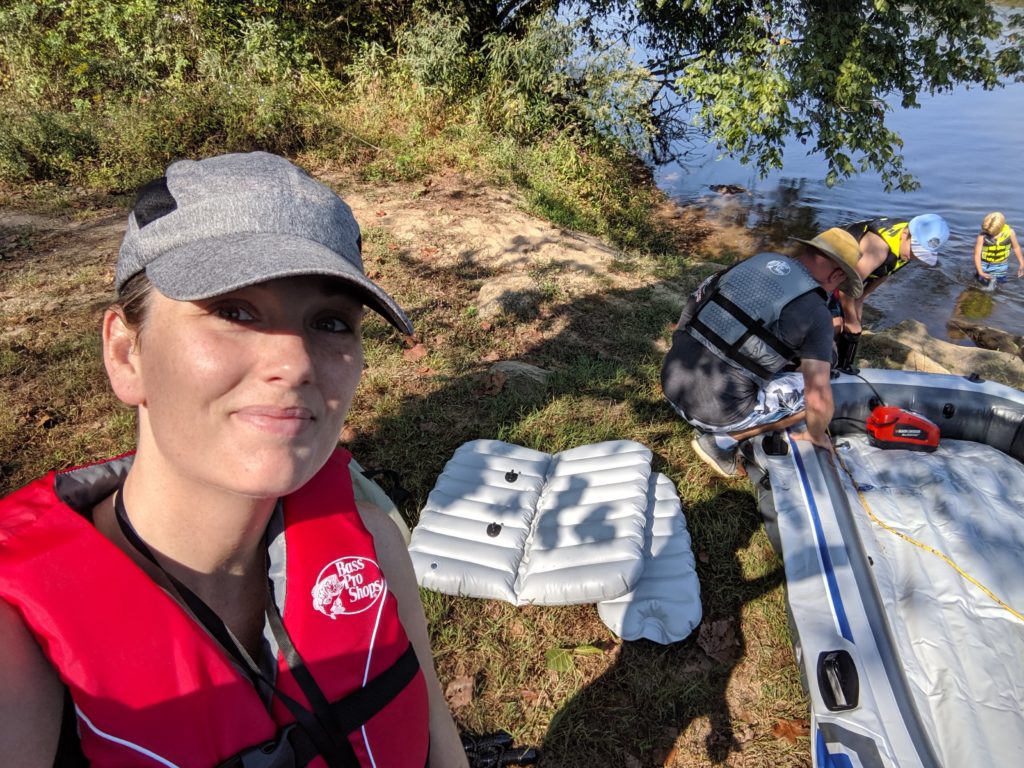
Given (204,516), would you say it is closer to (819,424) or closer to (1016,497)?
(819,424)

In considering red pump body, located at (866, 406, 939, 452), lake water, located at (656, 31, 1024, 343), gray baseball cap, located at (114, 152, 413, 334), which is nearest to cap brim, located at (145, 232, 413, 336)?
gray baseball cap, located at (114, 152, 413, 334)

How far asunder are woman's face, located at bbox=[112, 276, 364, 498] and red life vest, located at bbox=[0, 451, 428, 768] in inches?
9.7

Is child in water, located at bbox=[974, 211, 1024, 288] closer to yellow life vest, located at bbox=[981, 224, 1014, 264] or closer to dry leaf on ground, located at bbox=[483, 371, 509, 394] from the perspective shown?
yellow life vest, located at bbox=[981, 224, 1014, 264]

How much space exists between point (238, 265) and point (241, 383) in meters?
0.21

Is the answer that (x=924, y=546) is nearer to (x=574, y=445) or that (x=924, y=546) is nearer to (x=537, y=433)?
(x=574, y=445)

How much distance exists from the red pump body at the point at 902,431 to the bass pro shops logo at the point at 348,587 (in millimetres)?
3905

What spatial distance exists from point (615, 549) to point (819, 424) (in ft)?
5.78

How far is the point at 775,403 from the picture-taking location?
4.22 m

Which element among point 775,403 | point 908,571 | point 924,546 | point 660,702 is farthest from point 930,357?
point 660,702

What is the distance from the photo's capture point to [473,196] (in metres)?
8.50

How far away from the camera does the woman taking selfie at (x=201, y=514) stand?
3.21ft

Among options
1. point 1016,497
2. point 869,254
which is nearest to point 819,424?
point 1016,497

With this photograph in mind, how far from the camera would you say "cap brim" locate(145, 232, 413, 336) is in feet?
3.11

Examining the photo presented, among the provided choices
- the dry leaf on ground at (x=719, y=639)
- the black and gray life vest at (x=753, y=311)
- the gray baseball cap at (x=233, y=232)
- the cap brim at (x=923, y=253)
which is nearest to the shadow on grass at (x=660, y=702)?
the dry leaf on ground at (x=719, y=639)
